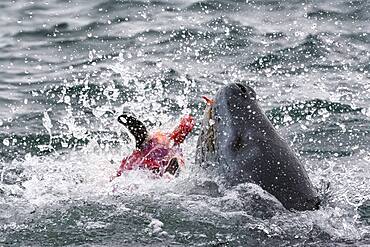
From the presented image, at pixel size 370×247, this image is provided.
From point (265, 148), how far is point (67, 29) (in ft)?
28.0

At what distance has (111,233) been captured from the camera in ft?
19.0

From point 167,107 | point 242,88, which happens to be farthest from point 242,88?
point 167,107

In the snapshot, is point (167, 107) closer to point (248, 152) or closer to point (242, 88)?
point (242, 88)

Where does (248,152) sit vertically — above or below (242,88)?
below

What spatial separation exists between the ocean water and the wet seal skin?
0.10m

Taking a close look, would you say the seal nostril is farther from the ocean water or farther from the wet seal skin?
the ocean water

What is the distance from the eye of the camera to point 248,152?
19.5 ft

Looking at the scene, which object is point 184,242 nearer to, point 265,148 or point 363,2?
point 265,148

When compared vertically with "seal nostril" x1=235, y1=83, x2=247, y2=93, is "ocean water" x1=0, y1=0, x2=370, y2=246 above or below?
below

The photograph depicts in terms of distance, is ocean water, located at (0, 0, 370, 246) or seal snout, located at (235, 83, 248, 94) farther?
seal snout, located at (235, 83, 248, 94)

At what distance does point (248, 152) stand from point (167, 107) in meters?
4.49

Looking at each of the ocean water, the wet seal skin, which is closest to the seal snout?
the wet seal skin

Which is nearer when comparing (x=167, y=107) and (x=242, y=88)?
(x=242, y=88)

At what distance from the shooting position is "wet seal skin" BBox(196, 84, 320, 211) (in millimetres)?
5691
